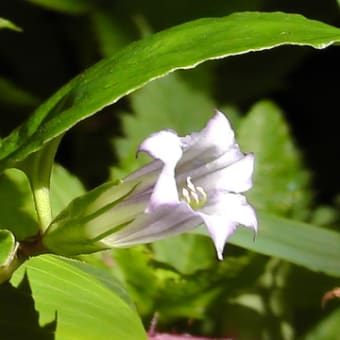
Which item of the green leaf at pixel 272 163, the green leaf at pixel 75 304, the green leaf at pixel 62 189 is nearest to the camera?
the green leaf at pixel 75 304

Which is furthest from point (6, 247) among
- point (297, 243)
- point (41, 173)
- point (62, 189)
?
→ point (297, 243)

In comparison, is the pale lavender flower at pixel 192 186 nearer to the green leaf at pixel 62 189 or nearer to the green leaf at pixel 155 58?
the green leaf at pixel 155 58

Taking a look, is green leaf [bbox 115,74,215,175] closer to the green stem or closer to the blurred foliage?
the blurred foliage

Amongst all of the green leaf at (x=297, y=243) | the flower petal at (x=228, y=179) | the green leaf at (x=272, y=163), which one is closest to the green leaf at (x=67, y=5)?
the green leaf at (x=272, y=163)

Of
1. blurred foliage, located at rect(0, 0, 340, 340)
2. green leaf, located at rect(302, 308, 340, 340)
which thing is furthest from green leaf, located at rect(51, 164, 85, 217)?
green leaf, located at rect(302, 308, 340, 340)

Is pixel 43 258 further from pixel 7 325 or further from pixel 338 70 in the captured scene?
pixel 338 70

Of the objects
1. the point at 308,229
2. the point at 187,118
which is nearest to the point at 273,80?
the point at 187,118
